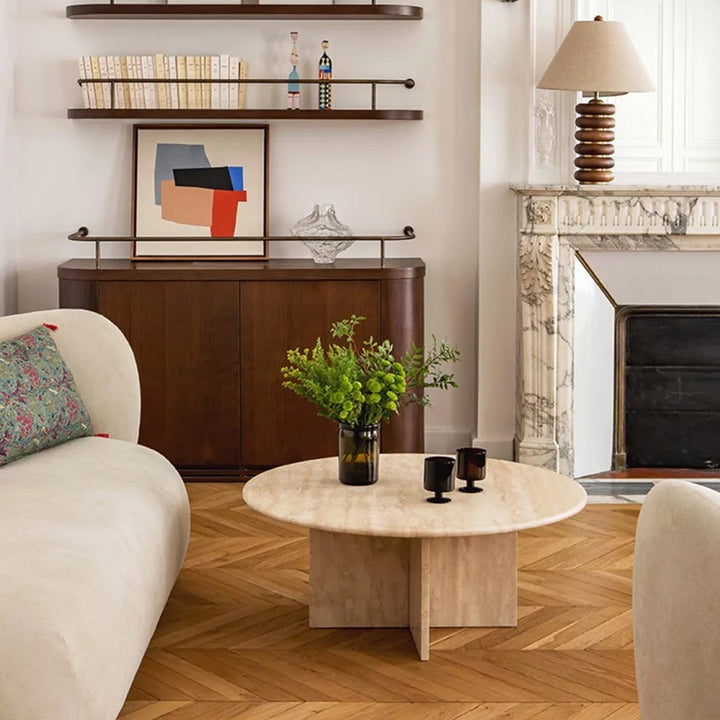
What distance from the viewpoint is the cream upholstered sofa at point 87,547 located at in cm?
203

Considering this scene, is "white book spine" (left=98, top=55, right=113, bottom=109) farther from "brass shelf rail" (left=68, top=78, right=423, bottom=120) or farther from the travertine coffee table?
the travertine coffee table

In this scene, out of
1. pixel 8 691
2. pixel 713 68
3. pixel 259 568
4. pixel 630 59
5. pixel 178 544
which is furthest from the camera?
pixel 713 68

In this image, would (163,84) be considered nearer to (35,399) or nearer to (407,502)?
(35,399)

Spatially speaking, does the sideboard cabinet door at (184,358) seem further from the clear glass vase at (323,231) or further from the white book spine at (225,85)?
the white book spine at (225,85)

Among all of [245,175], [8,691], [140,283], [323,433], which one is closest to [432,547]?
[8,691]

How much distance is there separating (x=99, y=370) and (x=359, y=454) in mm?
830

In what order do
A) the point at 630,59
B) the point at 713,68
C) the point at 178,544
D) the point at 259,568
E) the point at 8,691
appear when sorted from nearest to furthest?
the point at 8,691 < the point at 178,544 < the point at 259,568 < the point at 630,59 < the point at 713,68

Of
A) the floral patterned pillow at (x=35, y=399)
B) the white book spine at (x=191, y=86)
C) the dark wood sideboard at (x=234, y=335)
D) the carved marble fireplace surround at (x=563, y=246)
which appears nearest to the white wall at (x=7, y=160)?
the dark wood sideboard at (x=234, y=335)

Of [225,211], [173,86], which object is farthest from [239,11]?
[225,211]

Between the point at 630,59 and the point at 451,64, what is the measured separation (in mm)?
788

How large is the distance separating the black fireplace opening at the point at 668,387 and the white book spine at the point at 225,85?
175 cm

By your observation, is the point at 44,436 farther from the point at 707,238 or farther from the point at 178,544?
the point at 707,238

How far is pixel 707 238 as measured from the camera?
4.50m

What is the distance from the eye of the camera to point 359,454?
304 cm
